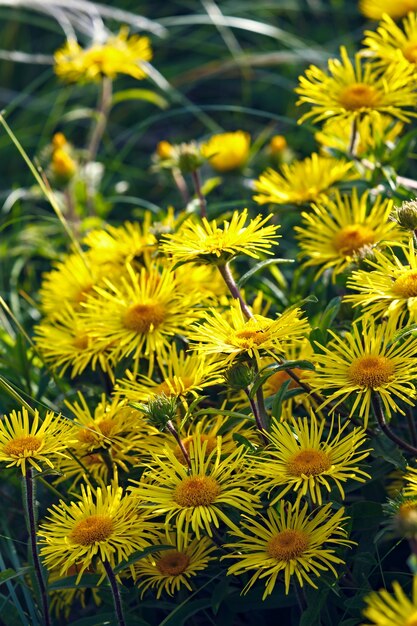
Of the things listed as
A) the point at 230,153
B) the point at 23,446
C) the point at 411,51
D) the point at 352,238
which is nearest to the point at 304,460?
the point at 23,446

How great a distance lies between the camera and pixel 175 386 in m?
1.20

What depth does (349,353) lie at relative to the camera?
3.61 ft

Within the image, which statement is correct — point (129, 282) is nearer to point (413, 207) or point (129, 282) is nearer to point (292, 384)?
point (292, 384)

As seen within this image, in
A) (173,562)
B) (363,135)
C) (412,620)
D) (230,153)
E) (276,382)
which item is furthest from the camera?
(230,153)

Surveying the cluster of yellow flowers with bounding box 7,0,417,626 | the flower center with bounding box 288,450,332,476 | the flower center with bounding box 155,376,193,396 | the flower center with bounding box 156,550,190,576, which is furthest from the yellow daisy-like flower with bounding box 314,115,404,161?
the flower center with bounding box 156,550,190,576

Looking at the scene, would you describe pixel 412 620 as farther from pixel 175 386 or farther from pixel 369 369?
pixel 175 386

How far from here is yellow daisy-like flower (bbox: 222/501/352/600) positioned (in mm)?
997

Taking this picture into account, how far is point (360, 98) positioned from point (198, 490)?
710 millimetres

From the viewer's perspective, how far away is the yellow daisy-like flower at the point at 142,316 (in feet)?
4.25

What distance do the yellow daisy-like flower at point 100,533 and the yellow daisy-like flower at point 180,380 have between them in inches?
5.3

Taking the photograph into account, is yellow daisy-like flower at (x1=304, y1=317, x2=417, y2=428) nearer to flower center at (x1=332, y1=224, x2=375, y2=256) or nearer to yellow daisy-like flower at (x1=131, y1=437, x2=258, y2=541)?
yellow daisy-like flower at (x1=131, y1=437, x2=258, y2=541)

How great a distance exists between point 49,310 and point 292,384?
1.55 feet

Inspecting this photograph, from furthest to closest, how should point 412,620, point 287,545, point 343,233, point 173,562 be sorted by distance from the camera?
point 343,233, point 173,562, point 287,545, point 412,620

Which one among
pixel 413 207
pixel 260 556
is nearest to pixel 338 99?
pixel 413 207
